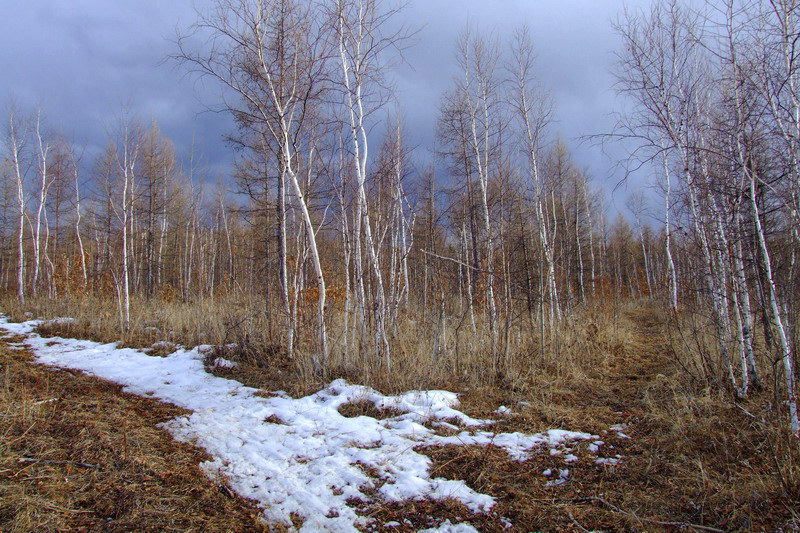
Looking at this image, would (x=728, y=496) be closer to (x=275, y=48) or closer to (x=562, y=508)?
(x=562, y=508)

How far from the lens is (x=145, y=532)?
2.26 meters

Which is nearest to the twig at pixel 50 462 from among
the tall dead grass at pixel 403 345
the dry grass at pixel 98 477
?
the dry grass at pixel 98 477

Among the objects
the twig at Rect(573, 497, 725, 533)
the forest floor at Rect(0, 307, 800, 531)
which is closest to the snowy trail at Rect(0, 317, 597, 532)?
the forest floor at Rect(0, 307, 800, 531)

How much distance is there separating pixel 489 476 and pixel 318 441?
167 cm

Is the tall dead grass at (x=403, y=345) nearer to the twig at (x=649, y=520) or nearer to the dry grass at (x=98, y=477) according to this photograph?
the dry grass at (x=98, y=477)

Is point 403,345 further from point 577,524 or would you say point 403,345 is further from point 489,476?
point 577,524

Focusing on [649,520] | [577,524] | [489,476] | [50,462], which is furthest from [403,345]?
[50,462]

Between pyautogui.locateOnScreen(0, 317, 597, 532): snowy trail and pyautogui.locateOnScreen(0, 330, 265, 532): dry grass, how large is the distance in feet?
0.80

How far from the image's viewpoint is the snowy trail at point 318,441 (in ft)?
9.58

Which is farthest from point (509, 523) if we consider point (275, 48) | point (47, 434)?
point (275, 48)

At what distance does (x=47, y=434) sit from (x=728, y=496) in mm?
5220

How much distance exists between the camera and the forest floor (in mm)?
2449

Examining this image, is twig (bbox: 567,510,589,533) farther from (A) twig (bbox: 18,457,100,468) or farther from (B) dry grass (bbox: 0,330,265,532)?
(A) twig (bbox: 18,457,100,468)

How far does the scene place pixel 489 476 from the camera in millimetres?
3250
